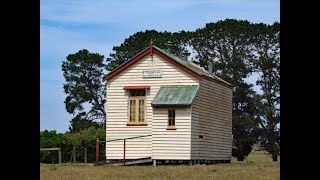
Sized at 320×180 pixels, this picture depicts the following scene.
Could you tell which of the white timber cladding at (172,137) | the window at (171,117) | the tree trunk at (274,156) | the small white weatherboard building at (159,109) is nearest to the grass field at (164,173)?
the white timber cladding at (172,137)

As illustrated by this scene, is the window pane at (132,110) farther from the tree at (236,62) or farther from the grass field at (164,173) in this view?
the tree at (236,62)

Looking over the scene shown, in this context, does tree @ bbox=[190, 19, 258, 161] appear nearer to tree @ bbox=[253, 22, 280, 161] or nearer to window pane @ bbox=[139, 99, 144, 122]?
tree @ bbox=[253, 22, 280, 161]

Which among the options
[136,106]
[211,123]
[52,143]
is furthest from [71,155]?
[211,123]

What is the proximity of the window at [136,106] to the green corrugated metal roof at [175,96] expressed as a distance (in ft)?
3.00

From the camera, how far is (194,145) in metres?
24.2

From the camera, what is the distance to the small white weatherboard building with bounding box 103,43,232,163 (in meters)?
23.8

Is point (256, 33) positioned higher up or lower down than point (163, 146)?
higher up

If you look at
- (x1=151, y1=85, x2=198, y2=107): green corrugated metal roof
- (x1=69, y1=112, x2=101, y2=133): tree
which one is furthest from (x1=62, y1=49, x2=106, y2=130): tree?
(x1=151, y1=85, x2=198, y2=107): green corrugated metal roof

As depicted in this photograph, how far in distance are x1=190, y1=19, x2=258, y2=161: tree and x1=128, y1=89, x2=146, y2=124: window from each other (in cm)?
1328

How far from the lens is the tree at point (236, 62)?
124 ft
